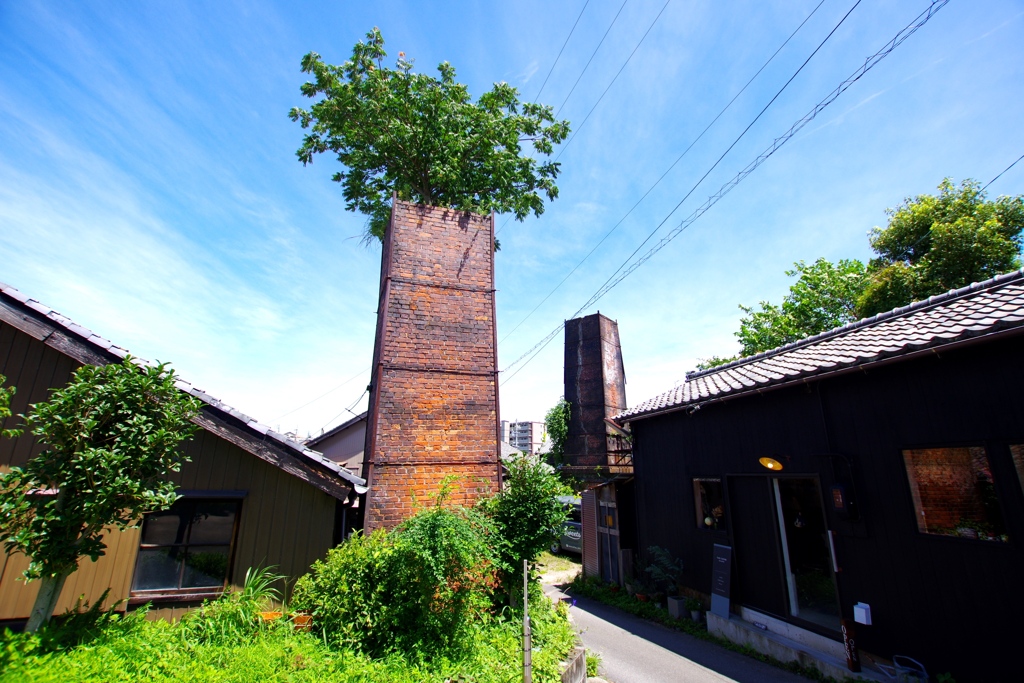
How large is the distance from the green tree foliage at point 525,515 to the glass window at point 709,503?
4431mm

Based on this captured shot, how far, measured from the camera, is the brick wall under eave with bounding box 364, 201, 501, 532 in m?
6.98

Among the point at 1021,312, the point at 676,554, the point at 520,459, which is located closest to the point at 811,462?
the point at 1021,312

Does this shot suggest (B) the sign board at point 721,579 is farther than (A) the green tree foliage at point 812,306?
No

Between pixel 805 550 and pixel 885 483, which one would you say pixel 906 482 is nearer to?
pixel 885 483

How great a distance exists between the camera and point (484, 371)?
26.2 feet

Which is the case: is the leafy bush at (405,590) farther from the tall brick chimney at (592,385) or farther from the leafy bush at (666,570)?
the tall brick chimney at (592,385)

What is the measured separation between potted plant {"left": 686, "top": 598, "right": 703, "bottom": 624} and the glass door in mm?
1944

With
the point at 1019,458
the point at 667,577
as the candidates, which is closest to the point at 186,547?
the point at 667,577

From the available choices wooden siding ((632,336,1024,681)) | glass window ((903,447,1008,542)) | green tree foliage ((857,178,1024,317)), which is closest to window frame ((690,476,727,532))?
wooden siding ((632,336,1024,681))

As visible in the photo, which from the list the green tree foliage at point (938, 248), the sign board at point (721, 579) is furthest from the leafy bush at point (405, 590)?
the green tree foliage at point (938, 248)

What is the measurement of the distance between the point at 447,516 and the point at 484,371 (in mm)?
3074

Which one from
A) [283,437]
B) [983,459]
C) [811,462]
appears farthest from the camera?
[811,462]

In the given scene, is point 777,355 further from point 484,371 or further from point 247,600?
point 247,600

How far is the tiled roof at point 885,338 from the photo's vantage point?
5238 millimetres
